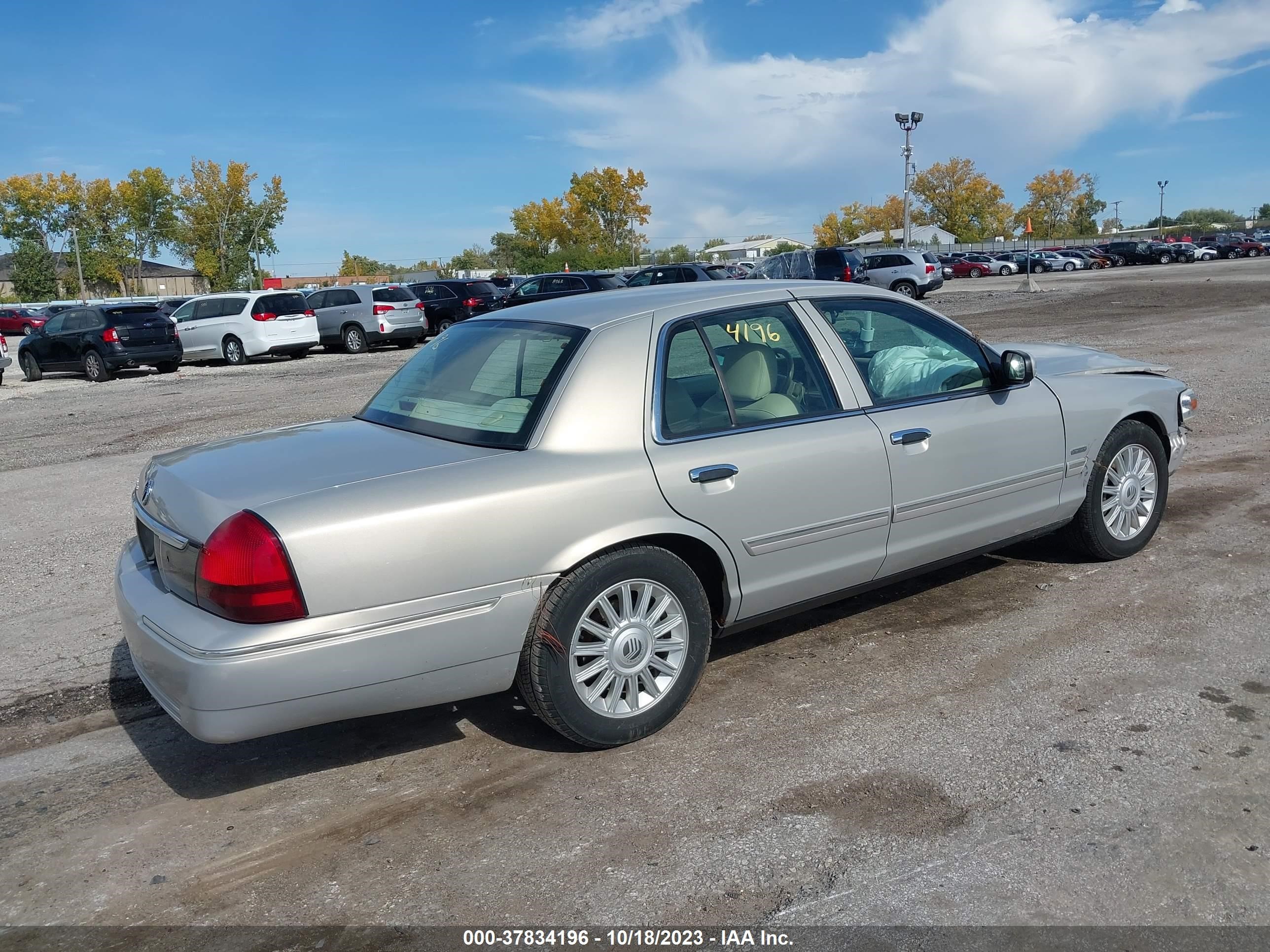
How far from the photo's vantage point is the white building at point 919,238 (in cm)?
9125

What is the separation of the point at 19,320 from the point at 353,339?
2495 cm

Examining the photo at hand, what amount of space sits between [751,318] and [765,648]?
1.48m

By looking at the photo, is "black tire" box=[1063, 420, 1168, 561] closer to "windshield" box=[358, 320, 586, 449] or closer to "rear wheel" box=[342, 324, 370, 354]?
"windshield" box=[358, 320, 586, 449]

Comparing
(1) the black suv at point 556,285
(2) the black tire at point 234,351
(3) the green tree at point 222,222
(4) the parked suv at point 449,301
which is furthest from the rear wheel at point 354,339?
(3) the green tree at point 222,222

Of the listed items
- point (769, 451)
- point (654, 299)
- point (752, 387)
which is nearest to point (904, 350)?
point (752, 387)

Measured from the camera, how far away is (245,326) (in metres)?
24.1

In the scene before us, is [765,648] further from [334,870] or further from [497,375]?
[334,870]

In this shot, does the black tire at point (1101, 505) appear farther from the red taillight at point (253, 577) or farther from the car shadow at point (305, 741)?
the red taillight at point (253, 577)

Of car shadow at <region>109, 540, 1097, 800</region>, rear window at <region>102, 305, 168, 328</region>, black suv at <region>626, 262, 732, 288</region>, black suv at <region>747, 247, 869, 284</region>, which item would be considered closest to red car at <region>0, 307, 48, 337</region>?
rear window at <region>102, 305, 168, 328</region>

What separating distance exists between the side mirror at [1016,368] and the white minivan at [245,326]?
71.4 ft

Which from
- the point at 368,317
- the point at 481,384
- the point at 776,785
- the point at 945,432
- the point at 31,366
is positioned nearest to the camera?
the point at 776,785

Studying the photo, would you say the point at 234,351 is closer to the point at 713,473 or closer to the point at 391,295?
the point at 391,295

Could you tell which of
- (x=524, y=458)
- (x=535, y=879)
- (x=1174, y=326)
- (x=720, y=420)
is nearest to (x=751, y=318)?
(x=720, y=420)

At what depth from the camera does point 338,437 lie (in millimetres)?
4137
